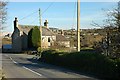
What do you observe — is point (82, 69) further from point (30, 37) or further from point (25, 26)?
point (25, 26)

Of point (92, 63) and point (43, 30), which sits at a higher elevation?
point (43, 30)

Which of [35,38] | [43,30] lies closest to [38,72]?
[35,38]

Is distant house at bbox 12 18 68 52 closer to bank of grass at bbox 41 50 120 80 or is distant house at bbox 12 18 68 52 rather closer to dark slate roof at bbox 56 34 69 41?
dark slate roof at bbox 56 34 69 41

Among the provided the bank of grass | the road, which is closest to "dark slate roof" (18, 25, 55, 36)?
the bank of grass

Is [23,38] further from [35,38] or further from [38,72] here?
[38,72]

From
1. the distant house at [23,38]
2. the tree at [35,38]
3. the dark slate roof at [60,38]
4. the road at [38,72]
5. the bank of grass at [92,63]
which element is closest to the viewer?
the bank of grass at [92,63]

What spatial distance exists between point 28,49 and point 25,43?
566 centimetres

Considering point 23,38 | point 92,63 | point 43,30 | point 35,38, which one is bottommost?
point 92,63

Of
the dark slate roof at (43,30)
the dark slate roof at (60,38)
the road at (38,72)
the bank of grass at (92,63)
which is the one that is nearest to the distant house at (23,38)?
the dark slate roof at (43,30)

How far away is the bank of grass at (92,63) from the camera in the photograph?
2225cm

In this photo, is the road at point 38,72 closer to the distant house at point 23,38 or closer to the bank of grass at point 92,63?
the bank of grass at point 92,63

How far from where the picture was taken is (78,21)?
3341 cm

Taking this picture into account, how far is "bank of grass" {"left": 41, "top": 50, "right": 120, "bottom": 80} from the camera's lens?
22250mm

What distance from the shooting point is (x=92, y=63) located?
27469 mm
